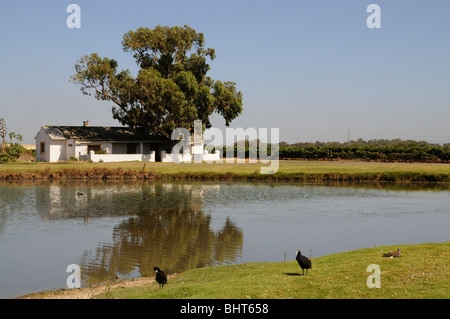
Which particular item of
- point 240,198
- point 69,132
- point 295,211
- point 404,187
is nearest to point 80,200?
point 240,198

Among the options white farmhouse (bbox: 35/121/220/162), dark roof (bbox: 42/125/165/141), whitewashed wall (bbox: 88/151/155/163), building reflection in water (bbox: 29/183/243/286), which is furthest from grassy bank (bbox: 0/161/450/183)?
dark roof (bbox: 42/125/165/141)

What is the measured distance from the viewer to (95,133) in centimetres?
7181

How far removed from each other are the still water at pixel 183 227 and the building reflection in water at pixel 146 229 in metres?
0.04

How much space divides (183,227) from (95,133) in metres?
49.8

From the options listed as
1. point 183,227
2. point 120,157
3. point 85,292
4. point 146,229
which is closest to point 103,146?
point 120,157

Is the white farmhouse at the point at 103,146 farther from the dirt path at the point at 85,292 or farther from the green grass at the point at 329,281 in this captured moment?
the green grass at the point at 329,281

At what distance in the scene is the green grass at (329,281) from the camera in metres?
11.1

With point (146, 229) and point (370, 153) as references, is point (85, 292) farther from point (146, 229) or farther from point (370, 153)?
point (370, 153)

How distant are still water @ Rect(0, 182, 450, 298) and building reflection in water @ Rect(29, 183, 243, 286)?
0.15ft

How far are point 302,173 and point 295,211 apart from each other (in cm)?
2151

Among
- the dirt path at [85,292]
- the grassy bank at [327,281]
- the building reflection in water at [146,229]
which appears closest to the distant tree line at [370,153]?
the building reflection in water at [146,229]

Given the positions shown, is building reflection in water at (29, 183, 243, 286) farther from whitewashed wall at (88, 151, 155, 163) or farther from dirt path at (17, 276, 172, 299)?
whitewashed wall at (88, 151, 155, 163)

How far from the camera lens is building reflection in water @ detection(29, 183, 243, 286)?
18203 millimetres
